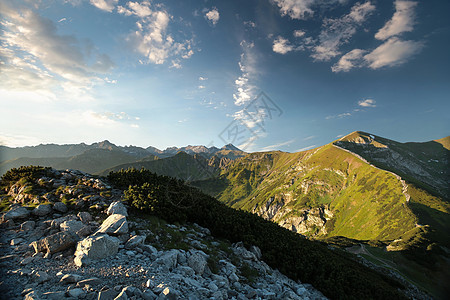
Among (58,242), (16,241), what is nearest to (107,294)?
(58,242)

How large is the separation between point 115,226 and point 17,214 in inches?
240

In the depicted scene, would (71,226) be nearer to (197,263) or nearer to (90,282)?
(90,282)

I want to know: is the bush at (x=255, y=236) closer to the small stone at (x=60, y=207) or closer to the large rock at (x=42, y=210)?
the small stone at (x=60, y=207)

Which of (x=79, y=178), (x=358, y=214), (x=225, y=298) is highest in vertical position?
(x=79, y=178)

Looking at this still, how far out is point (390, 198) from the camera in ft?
517

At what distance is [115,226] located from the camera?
9.45 meters

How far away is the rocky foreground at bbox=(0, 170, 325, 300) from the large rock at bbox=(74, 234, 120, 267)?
36 mm

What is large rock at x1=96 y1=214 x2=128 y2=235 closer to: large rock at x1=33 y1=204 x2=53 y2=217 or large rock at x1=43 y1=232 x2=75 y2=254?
large rock at x1=43 y1=232 x2=75 y2=254

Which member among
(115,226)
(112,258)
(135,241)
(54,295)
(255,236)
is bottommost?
(255,236)

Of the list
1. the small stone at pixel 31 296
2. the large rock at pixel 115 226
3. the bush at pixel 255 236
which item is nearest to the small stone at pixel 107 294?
the small stone at pixel 31 296

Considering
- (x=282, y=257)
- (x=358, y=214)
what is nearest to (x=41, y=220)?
(x=282, y=257)

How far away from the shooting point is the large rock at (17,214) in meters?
10.1

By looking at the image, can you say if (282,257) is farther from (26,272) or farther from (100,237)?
(26,272)

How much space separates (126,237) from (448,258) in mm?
146898
